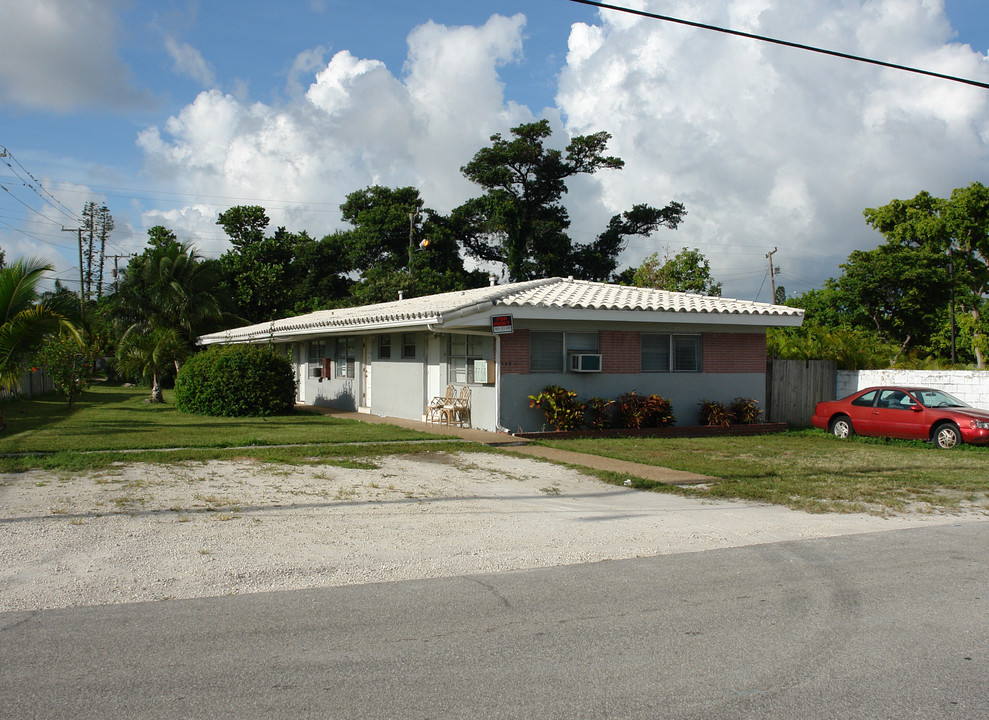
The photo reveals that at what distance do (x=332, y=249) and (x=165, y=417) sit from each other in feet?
101

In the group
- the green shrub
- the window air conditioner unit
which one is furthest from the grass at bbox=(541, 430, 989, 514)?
the green shrub

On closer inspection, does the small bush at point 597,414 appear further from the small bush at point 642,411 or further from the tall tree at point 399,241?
the tall tree at point 399,241

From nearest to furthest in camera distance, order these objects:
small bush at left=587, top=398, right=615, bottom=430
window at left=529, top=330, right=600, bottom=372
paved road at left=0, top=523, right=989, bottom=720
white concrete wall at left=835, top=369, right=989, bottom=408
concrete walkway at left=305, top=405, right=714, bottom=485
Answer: paved road at left=0, top=523, right=989, bottom=720, concrete walkway at left=305, top=405, right=714, bottom=485, window at left=529, top=330, right=600, bottom=372, small bush at left=587, top=398, right=615, bottom=430, white concrete wall at left=835, top=369, right=989, bottom=408

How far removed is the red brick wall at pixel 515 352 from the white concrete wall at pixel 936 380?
1013cm

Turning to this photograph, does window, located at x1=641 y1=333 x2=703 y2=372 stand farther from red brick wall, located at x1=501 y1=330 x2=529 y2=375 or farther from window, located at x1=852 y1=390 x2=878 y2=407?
window, located at x1=852 y1=390 x2=878 y2=407


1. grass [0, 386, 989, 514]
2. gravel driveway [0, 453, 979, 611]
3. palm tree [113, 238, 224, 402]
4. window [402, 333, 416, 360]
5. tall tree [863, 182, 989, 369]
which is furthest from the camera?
tall tree [863, 182, 989, 369]

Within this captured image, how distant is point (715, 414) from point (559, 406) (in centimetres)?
463

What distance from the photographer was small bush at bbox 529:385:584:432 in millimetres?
17641

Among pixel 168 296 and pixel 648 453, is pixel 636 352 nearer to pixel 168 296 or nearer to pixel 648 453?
pixel 648 453

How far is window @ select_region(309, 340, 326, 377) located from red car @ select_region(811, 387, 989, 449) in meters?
15.3

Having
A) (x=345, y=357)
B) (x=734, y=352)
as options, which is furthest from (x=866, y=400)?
(x=345, y=357)

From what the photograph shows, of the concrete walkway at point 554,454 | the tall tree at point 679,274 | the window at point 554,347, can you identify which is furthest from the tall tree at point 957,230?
the concrete walkway at point 554,454

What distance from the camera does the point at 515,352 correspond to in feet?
58.0

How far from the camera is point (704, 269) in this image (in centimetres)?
4078
